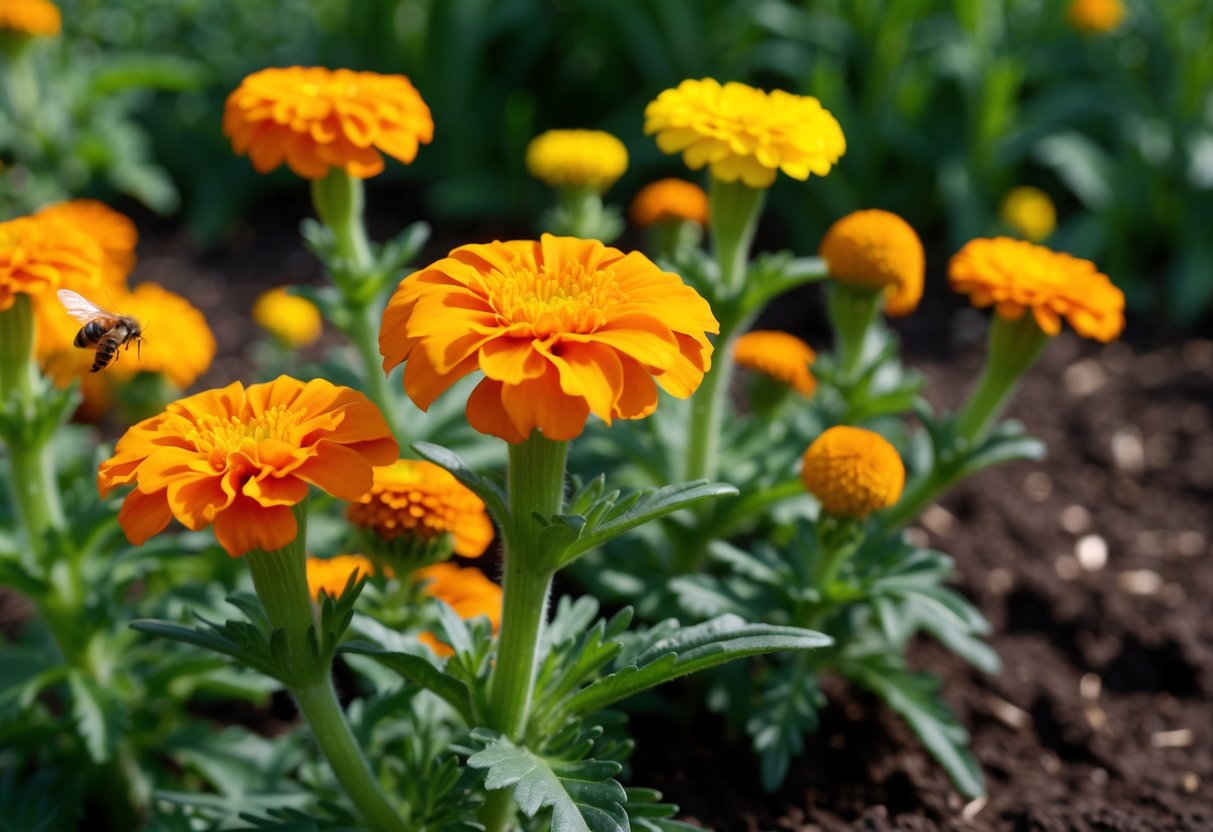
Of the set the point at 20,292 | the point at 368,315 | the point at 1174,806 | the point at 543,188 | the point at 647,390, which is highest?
the point at 647,390

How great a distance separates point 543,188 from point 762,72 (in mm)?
1042

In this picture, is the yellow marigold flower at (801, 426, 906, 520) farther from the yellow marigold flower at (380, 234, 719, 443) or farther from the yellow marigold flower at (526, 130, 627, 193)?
the yellow marigold flower at (526, 130, 627, 193)

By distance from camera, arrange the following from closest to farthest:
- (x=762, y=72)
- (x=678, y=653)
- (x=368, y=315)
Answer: (x=678, y=653), (x=368, y=315), (x=762, y=72)

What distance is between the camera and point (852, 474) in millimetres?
2064

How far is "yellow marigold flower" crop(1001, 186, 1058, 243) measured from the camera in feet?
14.3

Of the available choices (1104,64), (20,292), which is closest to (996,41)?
(1104,64)

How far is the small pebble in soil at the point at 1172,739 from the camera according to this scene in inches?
106

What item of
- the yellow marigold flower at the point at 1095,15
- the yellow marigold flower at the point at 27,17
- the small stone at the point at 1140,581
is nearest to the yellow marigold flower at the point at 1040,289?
the small stone at the point at 1140,581

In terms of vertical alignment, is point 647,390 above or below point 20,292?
above

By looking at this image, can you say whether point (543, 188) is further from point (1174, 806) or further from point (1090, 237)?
point (1174, 806)

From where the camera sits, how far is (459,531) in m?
2.08

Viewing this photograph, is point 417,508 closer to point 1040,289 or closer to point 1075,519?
point 1040,289

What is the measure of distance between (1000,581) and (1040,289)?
1.23 metres

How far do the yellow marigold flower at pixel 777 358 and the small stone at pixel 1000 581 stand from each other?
2.83ft
